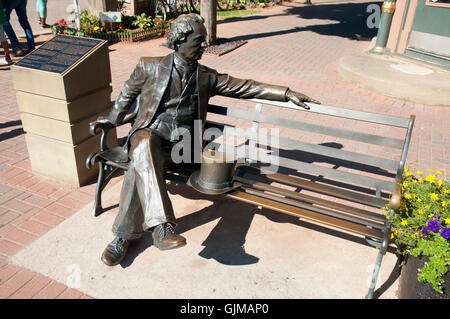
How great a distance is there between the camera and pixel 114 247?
10.5 ft

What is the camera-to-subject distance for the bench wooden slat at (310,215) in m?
2.87

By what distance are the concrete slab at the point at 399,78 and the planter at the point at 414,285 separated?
5.13 metres

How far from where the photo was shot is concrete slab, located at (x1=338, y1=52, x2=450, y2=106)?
7301 mm

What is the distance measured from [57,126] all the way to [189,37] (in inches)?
65.7

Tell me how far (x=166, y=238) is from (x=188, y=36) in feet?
5.09

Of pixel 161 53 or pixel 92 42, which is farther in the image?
pixel 161 53

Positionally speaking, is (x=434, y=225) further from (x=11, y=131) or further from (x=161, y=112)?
(x=11, y=131)

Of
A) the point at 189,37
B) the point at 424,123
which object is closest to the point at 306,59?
the point at 424,123

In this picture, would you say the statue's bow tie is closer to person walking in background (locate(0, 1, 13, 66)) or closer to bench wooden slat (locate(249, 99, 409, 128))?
bench wooden slat (locate(249, 99, 409, 128))

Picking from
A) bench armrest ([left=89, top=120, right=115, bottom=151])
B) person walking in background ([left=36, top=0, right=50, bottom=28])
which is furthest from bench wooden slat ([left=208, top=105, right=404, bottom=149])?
person walking in background ([left=36, top=0, right=50, bottom=28])

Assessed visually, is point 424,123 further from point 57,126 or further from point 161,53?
point 161,53

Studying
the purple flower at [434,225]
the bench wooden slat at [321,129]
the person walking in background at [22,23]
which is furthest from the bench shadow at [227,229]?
the person walking in background at [22,23]

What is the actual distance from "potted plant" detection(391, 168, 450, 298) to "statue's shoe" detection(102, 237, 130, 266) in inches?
79.1

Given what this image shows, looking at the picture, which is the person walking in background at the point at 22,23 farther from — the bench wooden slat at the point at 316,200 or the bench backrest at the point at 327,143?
the bench wooden slat at the point at 316,200
